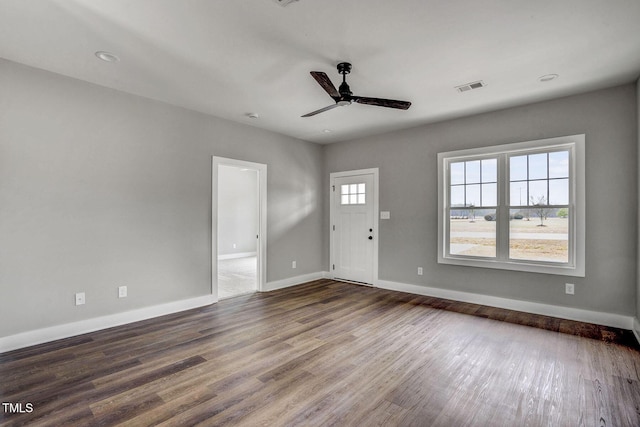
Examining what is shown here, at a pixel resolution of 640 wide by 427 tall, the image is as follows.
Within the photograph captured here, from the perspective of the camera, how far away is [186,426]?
1.94 metres

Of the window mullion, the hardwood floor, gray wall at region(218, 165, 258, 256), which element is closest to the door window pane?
the window mullion

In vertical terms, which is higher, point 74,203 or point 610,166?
point 610,166

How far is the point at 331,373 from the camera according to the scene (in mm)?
2609

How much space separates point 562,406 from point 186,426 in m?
Answer: 2.52

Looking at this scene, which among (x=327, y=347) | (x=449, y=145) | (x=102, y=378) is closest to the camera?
(x=102, y=378)

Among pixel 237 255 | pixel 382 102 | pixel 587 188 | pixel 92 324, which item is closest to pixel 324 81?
pixel 382 102

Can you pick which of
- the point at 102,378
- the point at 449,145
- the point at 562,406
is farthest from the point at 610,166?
the point at 102,378

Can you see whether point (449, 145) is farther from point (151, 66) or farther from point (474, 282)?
point (151, 66)

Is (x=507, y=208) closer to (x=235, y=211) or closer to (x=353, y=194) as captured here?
(x=353, y=194)

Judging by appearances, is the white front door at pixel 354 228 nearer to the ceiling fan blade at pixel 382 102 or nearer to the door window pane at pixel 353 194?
the door window pane at pixel 353 194

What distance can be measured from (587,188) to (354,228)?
3.49 m

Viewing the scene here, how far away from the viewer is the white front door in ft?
19.1

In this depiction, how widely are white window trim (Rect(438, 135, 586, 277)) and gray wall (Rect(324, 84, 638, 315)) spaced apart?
0.24 ft

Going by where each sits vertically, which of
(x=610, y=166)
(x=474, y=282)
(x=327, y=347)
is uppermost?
(x=610, y=166)
